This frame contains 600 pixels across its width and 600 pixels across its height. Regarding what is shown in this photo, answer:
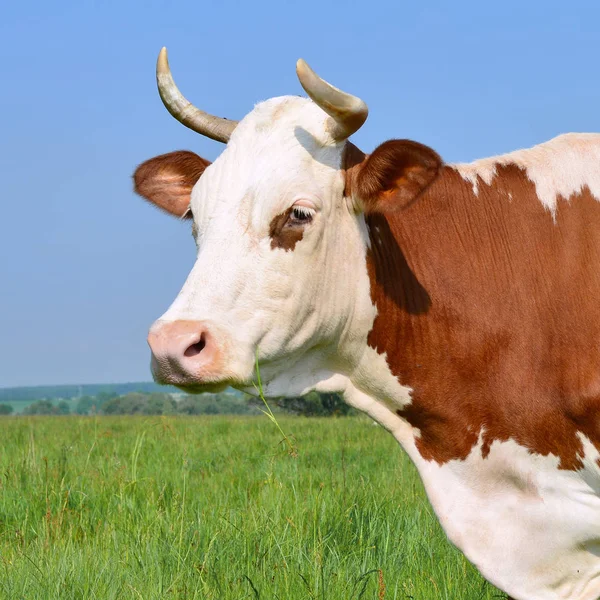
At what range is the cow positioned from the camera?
13.7ft

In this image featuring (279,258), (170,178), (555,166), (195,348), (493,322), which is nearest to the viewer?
(195,348)

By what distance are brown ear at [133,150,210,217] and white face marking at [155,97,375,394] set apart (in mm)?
728

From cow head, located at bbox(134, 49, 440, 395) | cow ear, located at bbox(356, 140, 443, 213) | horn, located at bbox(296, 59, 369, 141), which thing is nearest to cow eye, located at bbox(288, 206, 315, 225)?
cow head, located at bbox(134, 49, 440, 395)

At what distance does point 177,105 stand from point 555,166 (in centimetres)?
230

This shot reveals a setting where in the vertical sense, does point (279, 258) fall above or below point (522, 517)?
above

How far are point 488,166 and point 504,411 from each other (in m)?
1.44

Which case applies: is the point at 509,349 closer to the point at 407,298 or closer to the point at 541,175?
the point at 407,298

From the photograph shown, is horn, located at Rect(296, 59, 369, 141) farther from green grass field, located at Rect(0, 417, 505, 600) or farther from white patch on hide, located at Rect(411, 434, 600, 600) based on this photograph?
green grass field, located at Rect(0, 417, 505, 600)

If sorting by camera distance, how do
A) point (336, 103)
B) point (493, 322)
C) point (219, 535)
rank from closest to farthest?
1. point (336, 103)
2. point (493, 322)
3. point (219, 535)

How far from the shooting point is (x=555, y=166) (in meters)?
4.80

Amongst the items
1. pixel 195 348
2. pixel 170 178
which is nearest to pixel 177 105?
pixel 170 178

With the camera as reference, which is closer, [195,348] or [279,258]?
[195,348]

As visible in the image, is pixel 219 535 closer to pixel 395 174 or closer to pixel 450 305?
pixel 450 305

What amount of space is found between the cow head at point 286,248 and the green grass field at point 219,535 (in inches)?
50.1
